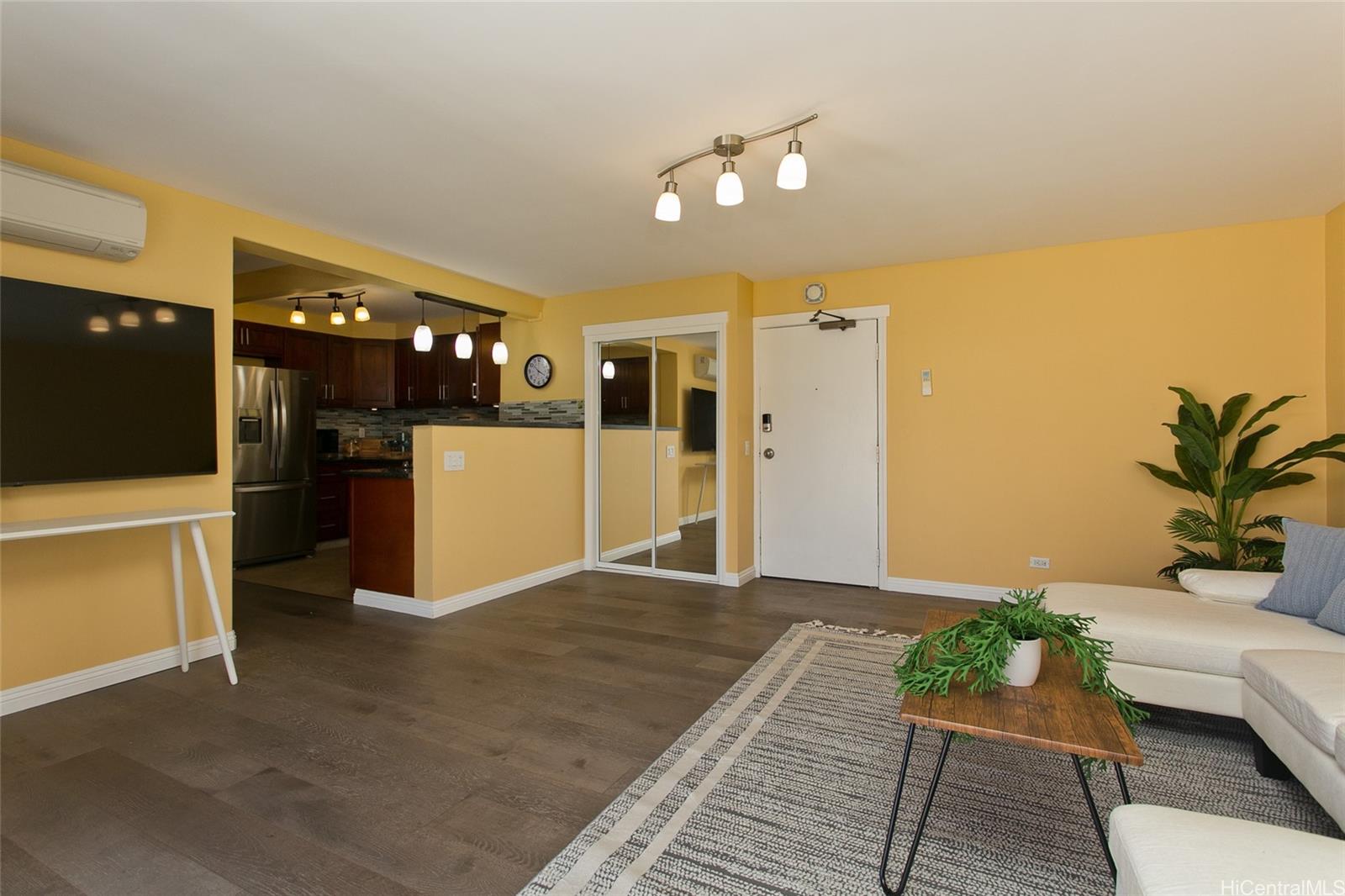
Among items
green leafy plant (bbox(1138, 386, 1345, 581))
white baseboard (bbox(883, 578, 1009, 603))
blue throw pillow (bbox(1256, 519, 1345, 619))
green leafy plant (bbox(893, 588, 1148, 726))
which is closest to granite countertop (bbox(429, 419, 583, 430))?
white baseboard (bbox(883, 578, 1009, 603))

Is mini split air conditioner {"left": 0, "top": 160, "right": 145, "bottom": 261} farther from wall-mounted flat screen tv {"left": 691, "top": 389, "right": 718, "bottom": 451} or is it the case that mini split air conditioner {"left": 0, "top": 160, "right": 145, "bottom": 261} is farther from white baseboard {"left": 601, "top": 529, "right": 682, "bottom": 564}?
white baseboard {"left": 601, "top": 529, "right": 682, "bottom": 564}

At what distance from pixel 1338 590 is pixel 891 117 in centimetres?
239

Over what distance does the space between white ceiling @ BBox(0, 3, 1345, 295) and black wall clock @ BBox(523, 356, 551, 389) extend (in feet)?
6.69

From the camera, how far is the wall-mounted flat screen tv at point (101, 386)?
8.29 ft

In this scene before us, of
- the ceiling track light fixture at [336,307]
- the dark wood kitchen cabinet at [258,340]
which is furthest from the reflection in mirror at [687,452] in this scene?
the dark wood kitchen cabinet at [258,340]

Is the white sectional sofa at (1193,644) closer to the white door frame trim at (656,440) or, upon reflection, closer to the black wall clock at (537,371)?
the white door frame trim at (656,440)

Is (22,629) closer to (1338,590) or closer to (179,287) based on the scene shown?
(179,287)

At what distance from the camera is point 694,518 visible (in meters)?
4.97

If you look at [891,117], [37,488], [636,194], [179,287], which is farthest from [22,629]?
[891,117]

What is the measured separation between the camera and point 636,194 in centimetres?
320

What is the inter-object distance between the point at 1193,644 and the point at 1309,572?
2.05 feet

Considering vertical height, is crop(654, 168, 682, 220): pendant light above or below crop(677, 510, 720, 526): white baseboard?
above

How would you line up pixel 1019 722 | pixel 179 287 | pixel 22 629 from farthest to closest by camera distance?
pixel 179 287
pixel 22 629
pixel 1019 722

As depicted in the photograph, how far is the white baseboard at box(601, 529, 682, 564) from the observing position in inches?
202
